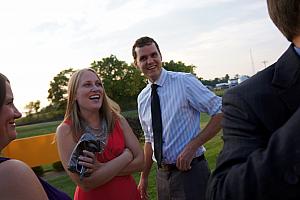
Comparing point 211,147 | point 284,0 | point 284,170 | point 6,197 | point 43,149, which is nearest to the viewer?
point 284,170

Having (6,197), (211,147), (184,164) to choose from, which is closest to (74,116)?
(184,164)

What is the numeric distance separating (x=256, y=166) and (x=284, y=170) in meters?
0.07

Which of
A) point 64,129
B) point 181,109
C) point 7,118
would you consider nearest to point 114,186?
point 64,129

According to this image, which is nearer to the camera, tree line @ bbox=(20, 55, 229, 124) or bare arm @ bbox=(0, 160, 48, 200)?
bare arm @ bbox=(0, 160, 48, 200)

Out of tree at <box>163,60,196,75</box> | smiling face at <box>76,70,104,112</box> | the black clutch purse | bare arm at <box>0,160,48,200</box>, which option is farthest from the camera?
tree at <box>163,60,196,75</box>

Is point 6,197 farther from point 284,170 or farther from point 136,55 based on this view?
point 136,55

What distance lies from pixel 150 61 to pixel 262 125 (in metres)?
2.88

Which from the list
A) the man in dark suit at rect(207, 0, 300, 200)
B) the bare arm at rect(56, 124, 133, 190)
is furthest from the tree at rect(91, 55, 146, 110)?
the man in dark suit at rect(207, 0, 300, 200)

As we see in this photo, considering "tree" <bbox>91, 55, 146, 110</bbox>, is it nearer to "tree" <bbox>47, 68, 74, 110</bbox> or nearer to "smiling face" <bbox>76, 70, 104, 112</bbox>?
"tree" <bbox>47, 68, 74, 110</bbox>

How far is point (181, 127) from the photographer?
371 cm

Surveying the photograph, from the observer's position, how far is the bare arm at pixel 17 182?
181 centimetres

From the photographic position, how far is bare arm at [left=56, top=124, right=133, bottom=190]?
3.00 metres

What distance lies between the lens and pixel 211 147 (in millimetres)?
13836

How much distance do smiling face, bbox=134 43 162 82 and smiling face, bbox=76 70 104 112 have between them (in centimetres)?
63
